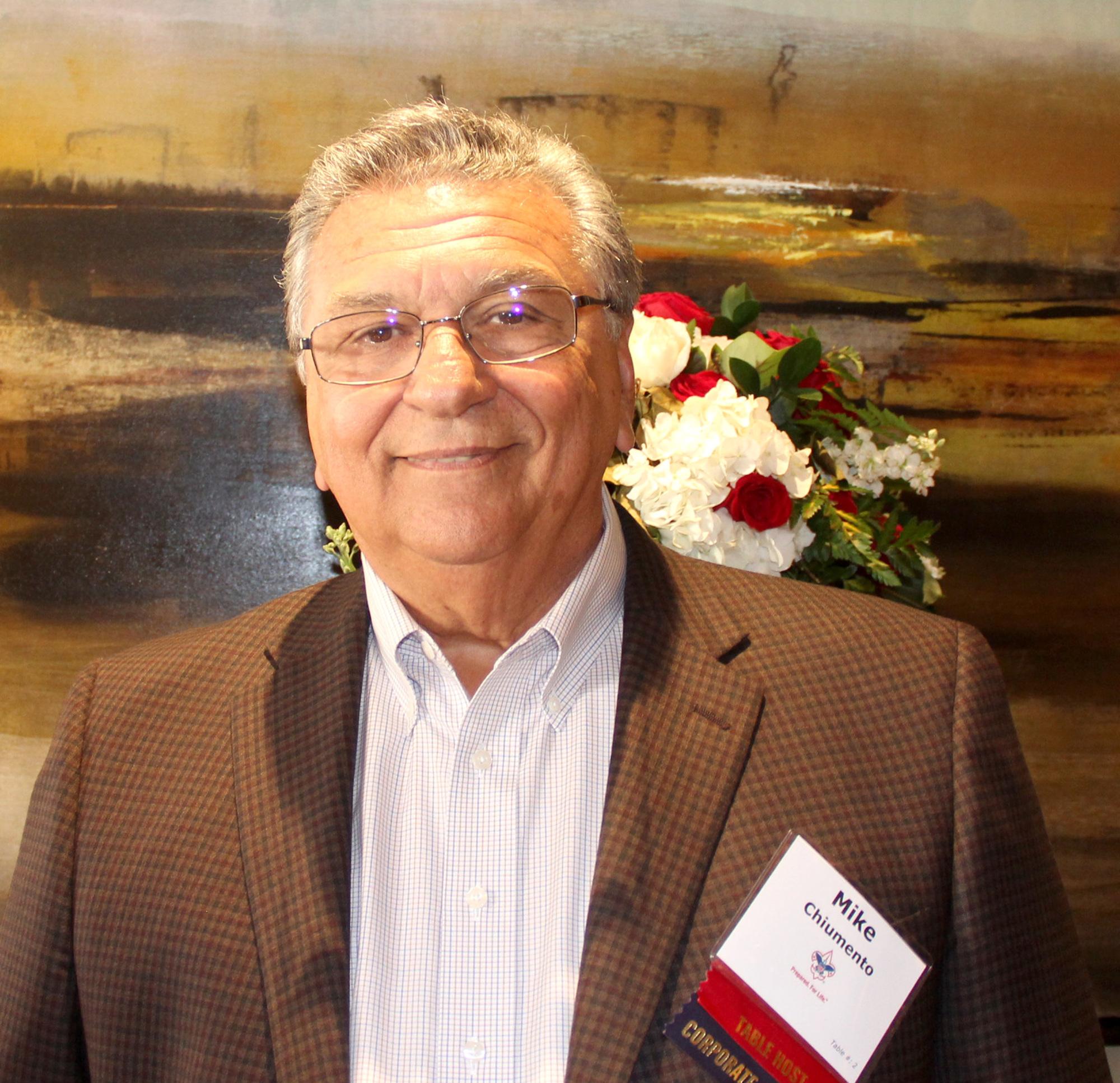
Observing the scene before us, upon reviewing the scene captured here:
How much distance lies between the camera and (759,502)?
1736mm

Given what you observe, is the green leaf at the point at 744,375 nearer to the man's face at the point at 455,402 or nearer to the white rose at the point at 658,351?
the white rose at the point at 658,351

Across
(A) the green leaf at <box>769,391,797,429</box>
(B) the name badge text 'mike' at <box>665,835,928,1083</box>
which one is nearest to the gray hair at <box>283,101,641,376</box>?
(A) the green leaf at <box>769,391,797,429</box>

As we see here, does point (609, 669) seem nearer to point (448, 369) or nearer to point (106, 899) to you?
point (448, 369)

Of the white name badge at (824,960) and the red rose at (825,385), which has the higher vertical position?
the red rose at (825,385)

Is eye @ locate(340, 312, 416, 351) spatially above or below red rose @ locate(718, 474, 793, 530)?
above

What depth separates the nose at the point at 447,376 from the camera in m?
1.24

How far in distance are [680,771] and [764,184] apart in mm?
1605

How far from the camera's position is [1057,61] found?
7.75 feet

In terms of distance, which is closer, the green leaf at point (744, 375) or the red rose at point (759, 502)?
the red rose at point (759, 502)

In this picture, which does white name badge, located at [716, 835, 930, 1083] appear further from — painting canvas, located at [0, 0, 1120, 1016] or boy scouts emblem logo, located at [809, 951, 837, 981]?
painting canvas, located at [0, 0, 1120, 1016]

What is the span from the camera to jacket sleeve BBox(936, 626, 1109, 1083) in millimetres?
1187

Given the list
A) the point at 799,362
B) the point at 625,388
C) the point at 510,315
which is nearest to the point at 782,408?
the point at 799,362

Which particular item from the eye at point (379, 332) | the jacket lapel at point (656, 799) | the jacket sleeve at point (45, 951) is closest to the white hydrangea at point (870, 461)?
the jacket lapel at point (656, 799)

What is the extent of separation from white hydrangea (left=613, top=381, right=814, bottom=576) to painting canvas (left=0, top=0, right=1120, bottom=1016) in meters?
0.69
